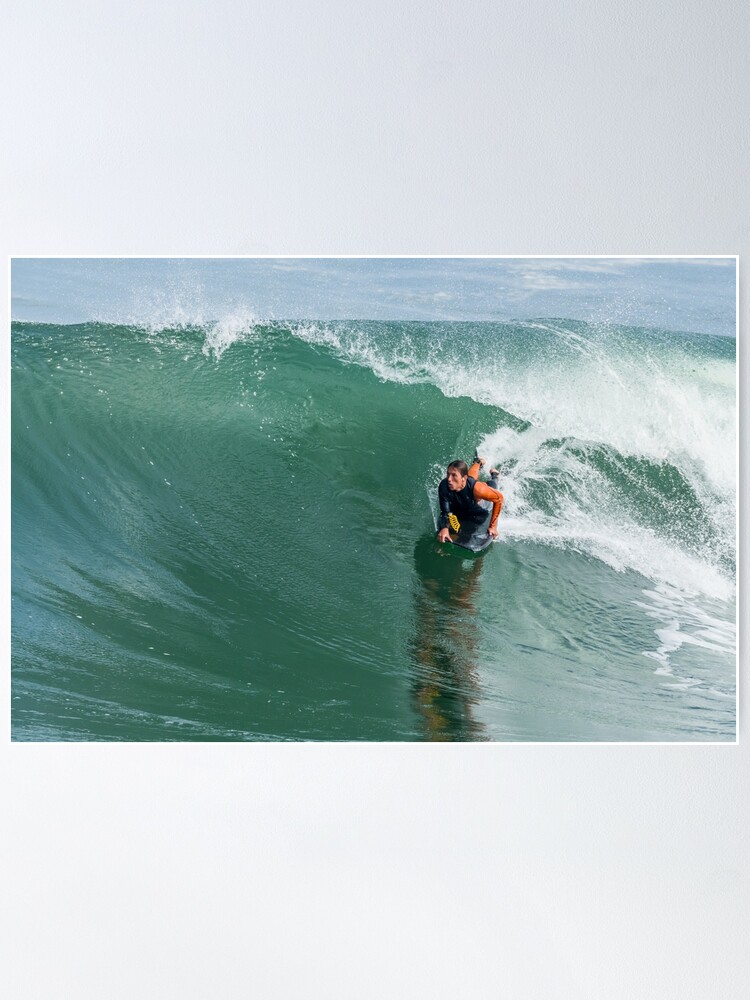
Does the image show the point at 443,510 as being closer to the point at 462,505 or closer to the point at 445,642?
the point at 462,505

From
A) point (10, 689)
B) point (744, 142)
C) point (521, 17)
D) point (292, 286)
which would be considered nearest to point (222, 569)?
point (10, 689)

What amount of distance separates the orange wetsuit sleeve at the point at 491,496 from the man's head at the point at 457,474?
4cm

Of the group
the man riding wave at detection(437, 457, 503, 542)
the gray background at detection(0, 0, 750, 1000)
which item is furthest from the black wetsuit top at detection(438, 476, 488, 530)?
the gray background at detection(0, 0, 750, 1000)

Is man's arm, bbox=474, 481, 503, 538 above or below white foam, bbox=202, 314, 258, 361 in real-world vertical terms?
below

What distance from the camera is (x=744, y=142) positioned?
168 centimetres

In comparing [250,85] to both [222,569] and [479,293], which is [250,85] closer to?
[479,293]

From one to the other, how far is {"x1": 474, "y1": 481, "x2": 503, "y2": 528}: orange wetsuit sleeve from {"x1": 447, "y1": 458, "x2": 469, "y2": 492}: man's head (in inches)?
1.6

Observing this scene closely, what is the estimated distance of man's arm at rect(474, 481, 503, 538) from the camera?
1.70 metres

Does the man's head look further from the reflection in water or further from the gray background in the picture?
the gray background
